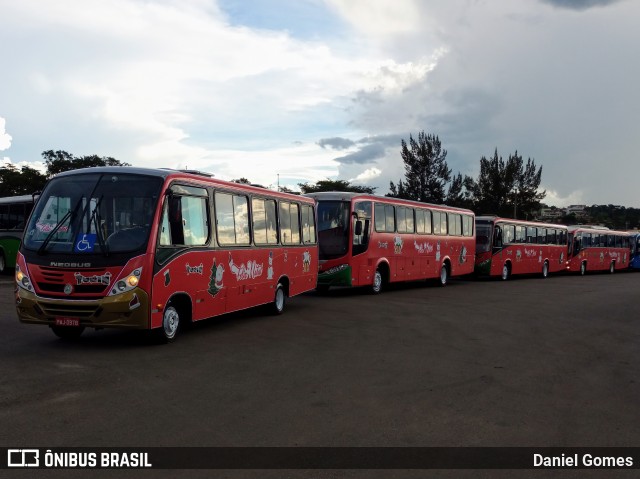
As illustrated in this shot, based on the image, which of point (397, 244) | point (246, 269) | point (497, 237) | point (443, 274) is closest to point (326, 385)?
point (246, 269)

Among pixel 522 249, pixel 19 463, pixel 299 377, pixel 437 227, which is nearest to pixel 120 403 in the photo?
pixel 19 463

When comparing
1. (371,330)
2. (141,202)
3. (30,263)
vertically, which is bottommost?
(371,330)

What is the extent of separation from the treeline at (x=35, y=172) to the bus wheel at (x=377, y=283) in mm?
50615

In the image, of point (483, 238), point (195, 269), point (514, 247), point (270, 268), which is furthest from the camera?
point (514, 247)

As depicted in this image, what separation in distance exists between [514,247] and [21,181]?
55.2 meters

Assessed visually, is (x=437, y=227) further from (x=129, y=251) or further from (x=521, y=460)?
(x=521, y=460)

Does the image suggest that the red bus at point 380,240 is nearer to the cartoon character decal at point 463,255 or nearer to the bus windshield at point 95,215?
the cartoon character decal at point 463,255

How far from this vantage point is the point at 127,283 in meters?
9.28

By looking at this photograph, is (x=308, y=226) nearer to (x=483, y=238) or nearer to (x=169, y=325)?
(x=169, y=325)

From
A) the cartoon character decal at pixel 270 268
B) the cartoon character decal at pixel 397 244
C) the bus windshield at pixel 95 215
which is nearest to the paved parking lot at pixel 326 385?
the cartoon character decal at pixel 270 268

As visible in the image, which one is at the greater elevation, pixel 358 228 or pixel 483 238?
pixel 358 228

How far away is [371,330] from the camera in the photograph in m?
12.4

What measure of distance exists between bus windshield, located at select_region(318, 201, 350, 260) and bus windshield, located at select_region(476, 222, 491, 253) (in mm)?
13675

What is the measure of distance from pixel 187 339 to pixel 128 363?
7.45 feet
